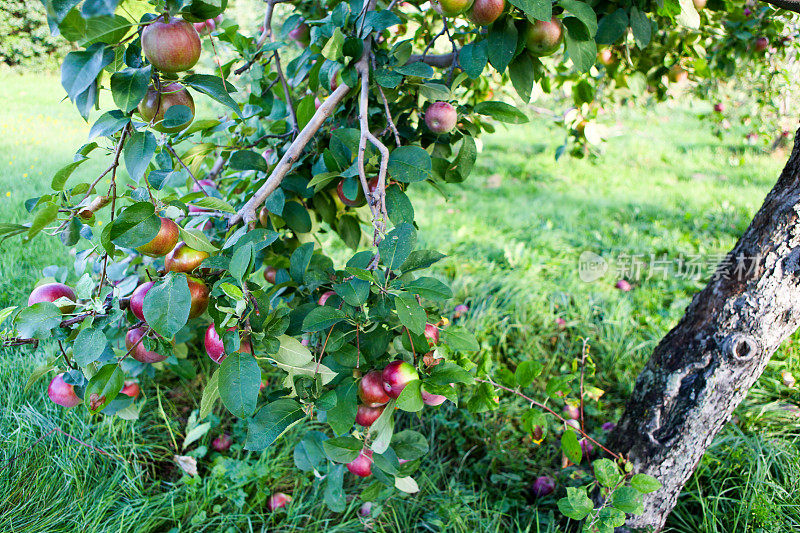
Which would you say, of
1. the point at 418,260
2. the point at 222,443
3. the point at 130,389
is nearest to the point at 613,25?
the point at 418,260

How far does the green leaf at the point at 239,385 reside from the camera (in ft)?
2.02

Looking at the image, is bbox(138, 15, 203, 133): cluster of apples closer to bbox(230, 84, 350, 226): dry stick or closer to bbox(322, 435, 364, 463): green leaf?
bbox(230, 84, 350, 226): dry stick

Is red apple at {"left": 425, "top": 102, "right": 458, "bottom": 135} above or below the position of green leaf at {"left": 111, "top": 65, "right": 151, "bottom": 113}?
below

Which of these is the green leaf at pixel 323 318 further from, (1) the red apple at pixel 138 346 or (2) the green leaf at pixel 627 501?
(2) the green leaf at pixel 627 501

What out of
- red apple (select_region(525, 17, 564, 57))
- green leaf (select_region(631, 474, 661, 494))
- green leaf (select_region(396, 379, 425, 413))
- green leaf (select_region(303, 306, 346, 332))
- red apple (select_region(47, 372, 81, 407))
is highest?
red apple (select_region(525, 17, 564, 57))

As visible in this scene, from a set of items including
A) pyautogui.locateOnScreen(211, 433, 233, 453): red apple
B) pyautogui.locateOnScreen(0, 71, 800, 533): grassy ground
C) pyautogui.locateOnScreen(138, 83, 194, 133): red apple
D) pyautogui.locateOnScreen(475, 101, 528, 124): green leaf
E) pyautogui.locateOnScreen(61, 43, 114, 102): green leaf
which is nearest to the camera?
pyautogui.locateOnScreen(61, 43, 114, 102): green leaf

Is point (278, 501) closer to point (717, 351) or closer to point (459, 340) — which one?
point (459, 340)

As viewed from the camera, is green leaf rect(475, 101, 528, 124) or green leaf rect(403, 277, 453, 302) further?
green leaf rect(475, 101, 528, 124)

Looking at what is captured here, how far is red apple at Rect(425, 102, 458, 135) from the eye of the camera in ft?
3.05

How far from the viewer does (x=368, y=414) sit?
0.81 m

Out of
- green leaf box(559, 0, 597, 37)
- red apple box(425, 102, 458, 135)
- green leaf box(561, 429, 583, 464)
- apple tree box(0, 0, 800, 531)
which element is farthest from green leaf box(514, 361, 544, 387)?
green leaf box(559, 0, 597, 37)

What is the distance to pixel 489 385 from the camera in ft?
2.98

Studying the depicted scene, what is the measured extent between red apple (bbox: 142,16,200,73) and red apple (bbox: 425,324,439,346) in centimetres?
49

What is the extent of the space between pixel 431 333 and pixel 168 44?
0.53 metres
